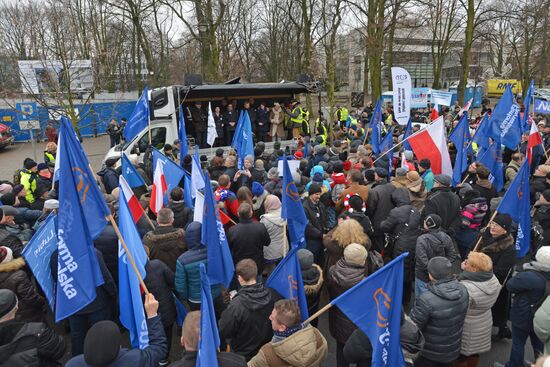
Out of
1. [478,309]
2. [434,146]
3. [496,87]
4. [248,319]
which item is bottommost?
[478,309]

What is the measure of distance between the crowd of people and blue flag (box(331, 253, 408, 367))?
8.8 inches

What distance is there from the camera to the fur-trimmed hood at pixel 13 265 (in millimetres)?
4113

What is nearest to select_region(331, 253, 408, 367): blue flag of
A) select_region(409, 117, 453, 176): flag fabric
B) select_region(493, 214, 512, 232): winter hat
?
select_region(493, 214, 512, 232): winter hat

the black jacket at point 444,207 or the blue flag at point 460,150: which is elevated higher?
the blue flag at point 460,150

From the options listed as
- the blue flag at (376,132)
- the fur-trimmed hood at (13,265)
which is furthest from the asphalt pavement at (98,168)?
the blue flag at (376,132)

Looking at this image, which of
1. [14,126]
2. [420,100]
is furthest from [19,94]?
[420,100]

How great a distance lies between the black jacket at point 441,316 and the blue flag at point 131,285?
2314 millimetres

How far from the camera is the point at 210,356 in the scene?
2.53 m

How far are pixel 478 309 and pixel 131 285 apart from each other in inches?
127

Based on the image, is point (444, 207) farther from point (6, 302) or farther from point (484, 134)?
point (6, 302)

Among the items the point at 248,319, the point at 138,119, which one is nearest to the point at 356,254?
the point at 248,319

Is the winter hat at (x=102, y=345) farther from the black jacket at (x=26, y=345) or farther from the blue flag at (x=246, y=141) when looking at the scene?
the blue flag at (x=246, y=141)

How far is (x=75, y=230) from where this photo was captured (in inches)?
143

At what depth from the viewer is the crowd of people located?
10.2 ft
